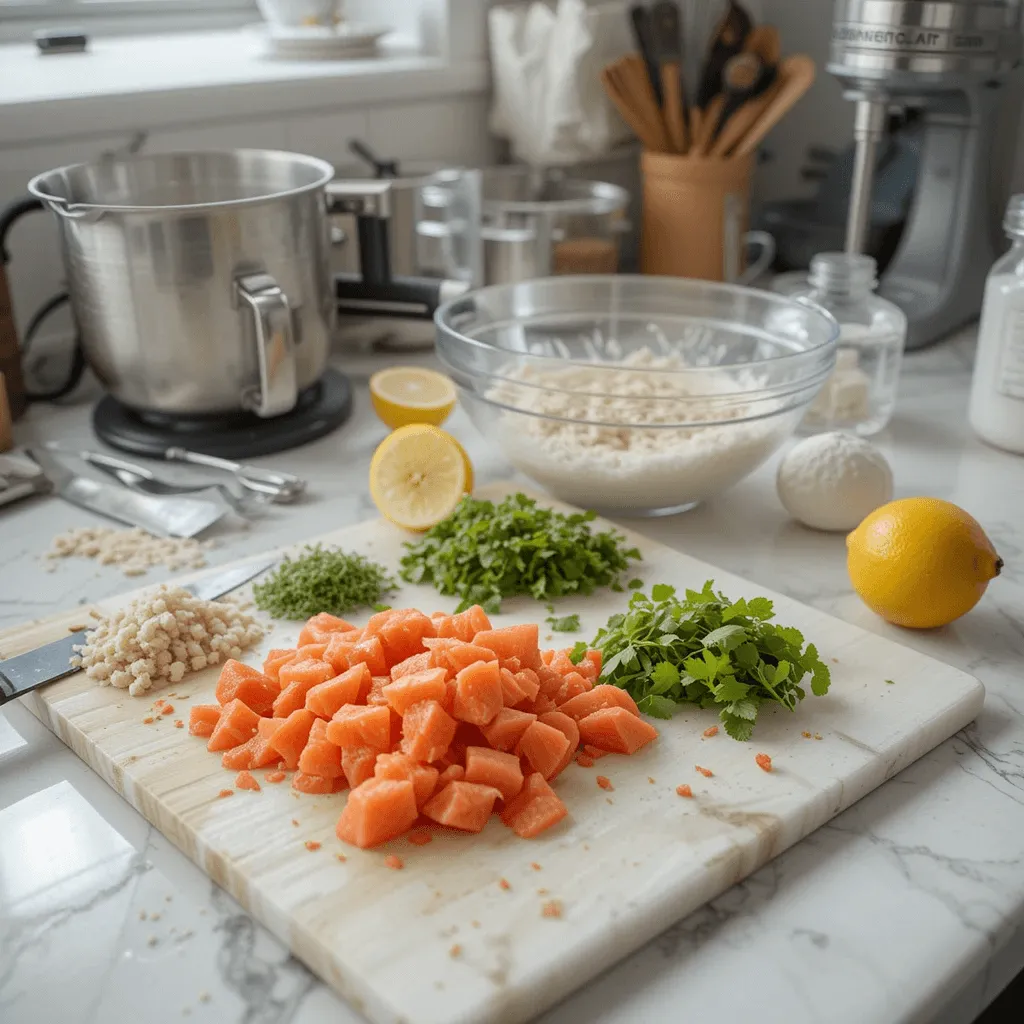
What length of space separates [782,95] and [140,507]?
1.27 meters

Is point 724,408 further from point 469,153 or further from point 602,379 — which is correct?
point 469,153

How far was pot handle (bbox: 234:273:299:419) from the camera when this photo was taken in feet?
4.46

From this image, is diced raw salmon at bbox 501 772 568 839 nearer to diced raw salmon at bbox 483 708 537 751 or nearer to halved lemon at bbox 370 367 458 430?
diced raw salmon at bbox 483 708 537 751

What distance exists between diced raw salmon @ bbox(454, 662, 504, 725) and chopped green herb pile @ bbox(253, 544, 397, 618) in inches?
11.4

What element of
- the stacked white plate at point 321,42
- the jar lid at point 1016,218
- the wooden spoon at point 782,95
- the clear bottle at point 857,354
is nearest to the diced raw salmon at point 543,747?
the clear bottle at point 857,354

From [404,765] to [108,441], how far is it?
87 centimetres

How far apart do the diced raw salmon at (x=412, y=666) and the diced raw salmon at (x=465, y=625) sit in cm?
5

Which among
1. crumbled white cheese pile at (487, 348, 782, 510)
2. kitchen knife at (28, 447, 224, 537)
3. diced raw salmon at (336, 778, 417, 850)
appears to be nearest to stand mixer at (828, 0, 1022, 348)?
crumbled white cheese pile at (487, 348, 782, 510)

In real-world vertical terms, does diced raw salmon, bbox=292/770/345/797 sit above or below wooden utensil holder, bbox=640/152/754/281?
below

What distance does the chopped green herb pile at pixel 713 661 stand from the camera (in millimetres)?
934

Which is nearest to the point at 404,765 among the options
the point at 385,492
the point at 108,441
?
the point at 385,492

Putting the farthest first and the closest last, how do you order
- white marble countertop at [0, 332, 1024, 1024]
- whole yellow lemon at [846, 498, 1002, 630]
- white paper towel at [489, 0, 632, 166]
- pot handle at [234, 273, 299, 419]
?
white paper towel at [489, 0, 632, 166] → pot handle at [234, 273, 299, 419] → whole yellow lemon at [846, 498, 1002, 630] → white marble countertop at [0, 332, 1024, 1024]

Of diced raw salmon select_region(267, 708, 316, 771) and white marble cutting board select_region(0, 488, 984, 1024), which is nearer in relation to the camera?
white marble cutting board select_region(0, 488, 984, 1024)

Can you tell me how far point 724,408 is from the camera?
4.13 ft
